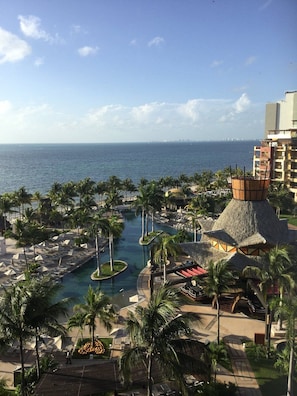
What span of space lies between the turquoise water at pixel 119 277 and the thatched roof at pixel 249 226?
10817 millimetres

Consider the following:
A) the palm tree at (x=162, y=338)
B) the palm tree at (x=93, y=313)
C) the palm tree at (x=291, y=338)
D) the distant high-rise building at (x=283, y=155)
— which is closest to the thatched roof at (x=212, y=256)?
the palm tree at (x=93, y=313)

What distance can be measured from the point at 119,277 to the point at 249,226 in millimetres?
16122

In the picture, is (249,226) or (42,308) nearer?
(42,308)

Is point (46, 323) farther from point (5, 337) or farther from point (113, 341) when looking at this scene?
point (113, 341)

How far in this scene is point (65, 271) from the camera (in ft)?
137

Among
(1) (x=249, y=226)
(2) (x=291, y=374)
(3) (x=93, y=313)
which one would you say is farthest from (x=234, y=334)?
(1) (x=249, y=226)

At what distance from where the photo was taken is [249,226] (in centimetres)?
3769

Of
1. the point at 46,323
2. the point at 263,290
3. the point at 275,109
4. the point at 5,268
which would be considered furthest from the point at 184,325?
the point at 275,109

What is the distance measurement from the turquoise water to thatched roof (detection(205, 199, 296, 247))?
10.8 m

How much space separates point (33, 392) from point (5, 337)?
12.3 feet

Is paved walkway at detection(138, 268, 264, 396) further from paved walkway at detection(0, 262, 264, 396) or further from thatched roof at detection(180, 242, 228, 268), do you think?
thatched roof at detection(180, 242, 228, 268)

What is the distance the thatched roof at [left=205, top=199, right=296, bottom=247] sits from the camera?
122ft

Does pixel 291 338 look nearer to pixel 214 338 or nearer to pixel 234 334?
pixel 214 338

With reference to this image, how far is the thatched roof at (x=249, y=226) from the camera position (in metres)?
37.1
